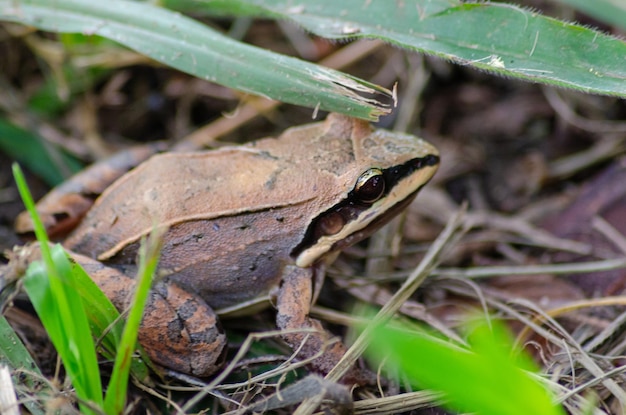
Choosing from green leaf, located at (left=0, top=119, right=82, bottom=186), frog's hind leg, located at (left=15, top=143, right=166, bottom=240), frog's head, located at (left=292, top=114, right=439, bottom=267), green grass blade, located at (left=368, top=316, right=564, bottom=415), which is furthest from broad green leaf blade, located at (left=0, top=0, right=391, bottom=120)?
green grass blade, located at (left=368, top=316, right=564, bottom=415)

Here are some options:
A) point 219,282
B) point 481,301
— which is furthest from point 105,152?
point 481,301

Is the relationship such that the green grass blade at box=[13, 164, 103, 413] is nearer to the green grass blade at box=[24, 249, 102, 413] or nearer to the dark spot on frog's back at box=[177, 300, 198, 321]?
the green grass blade at box=[24, 249, 102, 413]

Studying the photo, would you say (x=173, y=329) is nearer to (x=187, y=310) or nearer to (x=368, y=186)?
(x=187, y=310)

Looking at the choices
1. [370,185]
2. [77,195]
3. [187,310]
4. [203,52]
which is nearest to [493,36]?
[370,185]

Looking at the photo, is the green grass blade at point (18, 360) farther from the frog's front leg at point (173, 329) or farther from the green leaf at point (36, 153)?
the green leaf at point (36, 153)

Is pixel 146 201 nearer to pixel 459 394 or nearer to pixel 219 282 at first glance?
pixel 219 282

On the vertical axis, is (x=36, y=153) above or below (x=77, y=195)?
above
